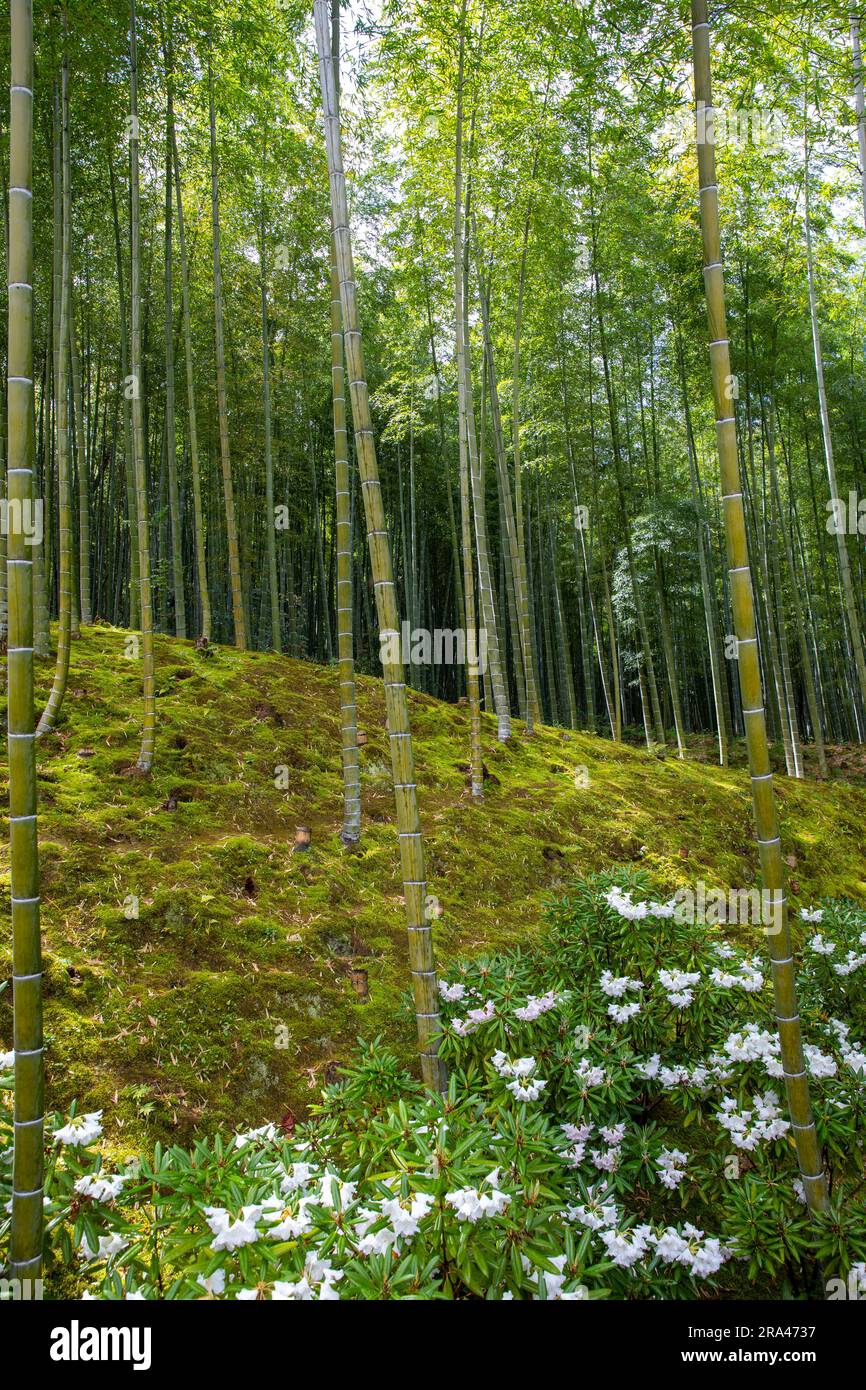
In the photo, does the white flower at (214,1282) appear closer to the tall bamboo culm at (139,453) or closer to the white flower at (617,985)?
the white flower at (617,985)

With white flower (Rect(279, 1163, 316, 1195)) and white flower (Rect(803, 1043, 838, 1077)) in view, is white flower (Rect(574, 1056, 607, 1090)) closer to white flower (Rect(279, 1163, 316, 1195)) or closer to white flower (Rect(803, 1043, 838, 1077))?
white flower (Rect(803, 1043, 838, 1077))

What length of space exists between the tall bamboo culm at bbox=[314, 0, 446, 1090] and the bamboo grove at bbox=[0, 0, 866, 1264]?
13mm

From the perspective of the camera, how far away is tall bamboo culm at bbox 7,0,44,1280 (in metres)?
1.27

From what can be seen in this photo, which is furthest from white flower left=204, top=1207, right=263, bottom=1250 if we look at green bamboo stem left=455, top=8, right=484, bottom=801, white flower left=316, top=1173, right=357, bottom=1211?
green bamboo stem left=455, top=8, right=484, bottom=801

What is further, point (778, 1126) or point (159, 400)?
point (159, 400)

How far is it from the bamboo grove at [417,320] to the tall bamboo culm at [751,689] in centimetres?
1

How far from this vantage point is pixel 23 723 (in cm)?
136

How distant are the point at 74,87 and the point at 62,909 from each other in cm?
515

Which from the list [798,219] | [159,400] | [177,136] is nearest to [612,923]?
[798,219]

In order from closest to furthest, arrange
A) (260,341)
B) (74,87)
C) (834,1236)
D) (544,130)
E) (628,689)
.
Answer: (834,1236)
(74,87)
(544,130)
(260,341)
(628,689)

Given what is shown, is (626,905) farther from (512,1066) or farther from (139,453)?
(139,453)

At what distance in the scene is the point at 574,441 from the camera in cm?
916

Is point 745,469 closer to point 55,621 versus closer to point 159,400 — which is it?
point 159,400

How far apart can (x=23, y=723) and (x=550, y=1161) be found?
147cm
